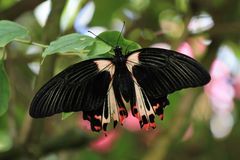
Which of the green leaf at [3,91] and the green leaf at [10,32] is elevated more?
the green leaf at [10,32]

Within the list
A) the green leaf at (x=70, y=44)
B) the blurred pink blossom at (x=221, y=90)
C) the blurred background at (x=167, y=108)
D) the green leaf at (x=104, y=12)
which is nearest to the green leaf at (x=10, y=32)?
the green leaf at (x=70, y=44)

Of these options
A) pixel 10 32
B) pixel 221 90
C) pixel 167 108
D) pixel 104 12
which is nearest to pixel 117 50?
pixel 10 32

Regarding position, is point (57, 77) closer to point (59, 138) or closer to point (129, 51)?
point (129, 51)

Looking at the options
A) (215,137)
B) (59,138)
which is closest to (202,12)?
(215,137)

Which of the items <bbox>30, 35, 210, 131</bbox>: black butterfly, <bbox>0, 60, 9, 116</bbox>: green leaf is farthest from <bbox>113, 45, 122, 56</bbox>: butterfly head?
<bbox>0, 60, 9, 116</bbox>: green leaf

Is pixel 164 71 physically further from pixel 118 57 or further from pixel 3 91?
pixel 3 91

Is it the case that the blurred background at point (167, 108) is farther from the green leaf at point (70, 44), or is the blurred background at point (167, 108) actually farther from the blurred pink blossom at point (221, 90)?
the green leaf at point (70, 44)
